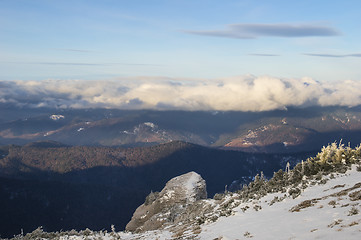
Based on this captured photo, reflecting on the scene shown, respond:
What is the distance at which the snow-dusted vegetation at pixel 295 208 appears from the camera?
1959 cm

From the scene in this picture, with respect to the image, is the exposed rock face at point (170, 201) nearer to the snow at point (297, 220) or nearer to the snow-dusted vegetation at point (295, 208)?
the snow-dusted vegetation at point (295, 208)

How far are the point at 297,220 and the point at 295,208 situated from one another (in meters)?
2.84

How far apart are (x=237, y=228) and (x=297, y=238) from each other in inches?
229

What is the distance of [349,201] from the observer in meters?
22.3

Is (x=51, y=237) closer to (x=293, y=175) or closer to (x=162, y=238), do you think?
(x=162, y=238)

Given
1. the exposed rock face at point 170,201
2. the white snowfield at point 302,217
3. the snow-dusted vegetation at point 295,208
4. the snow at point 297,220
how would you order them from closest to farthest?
the snow at point 297,220 < the white snowfield at point 302,217 < the snow-dusted vegetation at point 295,208 < the exposed rock face at point 170,201

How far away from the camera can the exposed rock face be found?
148ft

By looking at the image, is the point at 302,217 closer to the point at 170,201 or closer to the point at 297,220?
the point at 297,220

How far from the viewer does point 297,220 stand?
21.8m

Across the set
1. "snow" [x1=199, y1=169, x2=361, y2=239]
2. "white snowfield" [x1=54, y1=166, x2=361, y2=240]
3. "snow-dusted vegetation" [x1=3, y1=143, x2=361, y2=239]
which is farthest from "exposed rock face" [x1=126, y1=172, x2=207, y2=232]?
"snow" [x1=199, y1=169, x2=361, y2=239]

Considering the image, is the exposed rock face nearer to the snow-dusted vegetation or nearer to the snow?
the snow-dusted vegetation

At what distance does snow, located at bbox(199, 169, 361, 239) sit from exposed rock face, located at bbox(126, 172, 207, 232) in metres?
16.4

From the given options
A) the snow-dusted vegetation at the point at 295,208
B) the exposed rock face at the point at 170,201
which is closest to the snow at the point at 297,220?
the snow-dusted vegetation at the point at 295,208

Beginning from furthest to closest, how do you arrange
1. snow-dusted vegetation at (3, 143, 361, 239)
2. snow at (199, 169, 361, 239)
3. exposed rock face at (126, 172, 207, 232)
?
exposed rock face at (126, 172, 207, 232) < snow-dusted vegetation at (3, 143, 361, 239) < snow at (199, 169, 361, 239)
